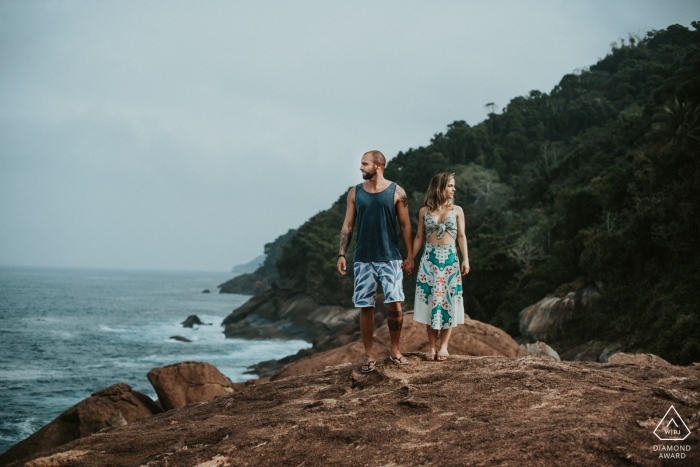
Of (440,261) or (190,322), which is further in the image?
(190,322)

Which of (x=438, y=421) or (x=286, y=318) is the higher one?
(x=438, y=421)

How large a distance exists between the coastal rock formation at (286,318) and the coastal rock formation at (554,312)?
21.8m

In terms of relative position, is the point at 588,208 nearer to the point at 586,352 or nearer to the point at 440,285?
the point at 586,352

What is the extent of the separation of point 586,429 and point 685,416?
74 cm

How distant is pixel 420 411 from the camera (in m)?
4.59

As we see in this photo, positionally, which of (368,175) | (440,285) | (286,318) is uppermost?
(368,175)

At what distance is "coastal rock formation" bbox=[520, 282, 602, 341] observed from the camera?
84.1 feet

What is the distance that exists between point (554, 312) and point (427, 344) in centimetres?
1881

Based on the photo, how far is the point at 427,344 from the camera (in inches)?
363

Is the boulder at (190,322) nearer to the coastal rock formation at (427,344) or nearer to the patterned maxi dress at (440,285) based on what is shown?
the coastal rock formation at (427,344)

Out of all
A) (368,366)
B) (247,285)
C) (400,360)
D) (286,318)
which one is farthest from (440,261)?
(247,285)

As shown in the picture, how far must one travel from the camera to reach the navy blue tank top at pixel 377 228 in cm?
559

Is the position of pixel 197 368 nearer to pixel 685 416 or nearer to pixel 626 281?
pixel 685 416

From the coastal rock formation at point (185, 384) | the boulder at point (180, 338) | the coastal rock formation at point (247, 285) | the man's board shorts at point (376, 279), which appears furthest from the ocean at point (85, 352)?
the coastal rock formation at point (247, 285)
